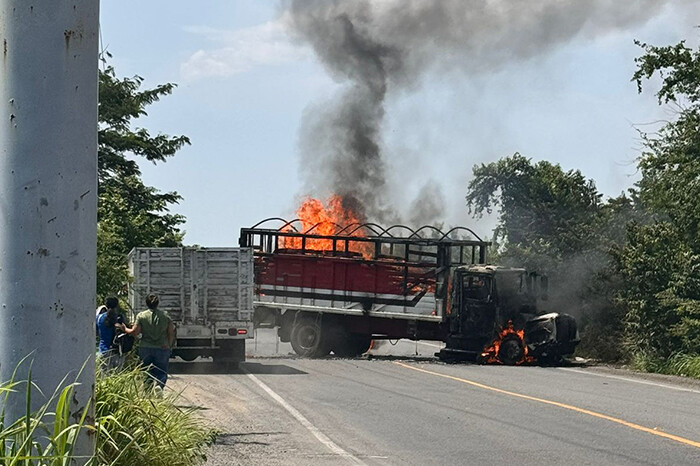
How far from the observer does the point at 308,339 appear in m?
30.5

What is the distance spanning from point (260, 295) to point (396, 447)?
63.3ft

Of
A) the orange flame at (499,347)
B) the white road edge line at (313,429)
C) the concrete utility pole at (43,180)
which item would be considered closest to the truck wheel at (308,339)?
the orange flame at (499,347)

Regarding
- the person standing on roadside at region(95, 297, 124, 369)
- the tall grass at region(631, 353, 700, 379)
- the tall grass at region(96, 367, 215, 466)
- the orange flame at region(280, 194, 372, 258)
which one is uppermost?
the orange flame at region(280, 194, 372, 258)

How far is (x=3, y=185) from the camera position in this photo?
4.15 meters

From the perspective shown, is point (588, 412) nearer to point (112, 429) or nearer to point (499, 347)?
point (112, 429)

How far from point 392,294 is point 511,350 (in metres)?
3.66

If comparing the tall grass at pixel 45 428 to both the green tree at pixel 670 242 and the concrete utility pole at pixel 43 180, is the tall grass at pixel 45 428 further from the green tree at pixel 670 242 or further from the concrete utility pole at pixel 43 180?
the green tree at pixel 670 242

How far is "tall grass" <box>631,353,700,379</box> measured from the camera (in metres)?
24.2

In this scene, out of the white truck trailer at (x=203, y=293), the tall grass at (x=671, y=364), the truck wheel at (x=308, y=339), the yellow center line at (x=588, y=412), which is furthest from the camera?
the truck wheel at (x=308, y=339)

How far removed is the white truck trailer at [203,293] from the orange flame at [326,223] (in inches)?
212

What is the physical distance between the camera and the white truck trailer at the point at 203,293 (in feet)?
82.1

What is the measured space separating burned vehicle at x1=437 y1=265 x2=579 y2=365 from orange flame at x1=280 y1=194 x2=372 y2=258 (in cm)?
310

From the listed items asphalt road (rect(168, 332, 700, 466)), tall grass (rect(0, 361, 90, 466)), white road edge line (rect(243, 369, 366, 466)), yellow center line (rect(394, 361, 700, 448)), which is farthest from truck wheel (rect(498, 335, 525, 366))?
tall grass (rect(0, 361, 90, 466))

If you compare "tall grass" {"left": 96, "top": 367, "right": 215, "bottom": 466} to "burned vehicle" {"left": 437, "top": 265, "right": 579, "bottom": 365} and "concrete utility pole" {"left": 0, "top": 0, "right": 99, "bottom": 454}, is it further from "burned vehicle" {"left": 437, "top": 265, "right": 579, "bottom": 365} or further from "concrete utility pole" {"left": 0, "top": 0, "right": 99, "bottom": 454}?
"burned vehicle" {"left": 437, "top": 265, "right": 579, "bottom": 365}
